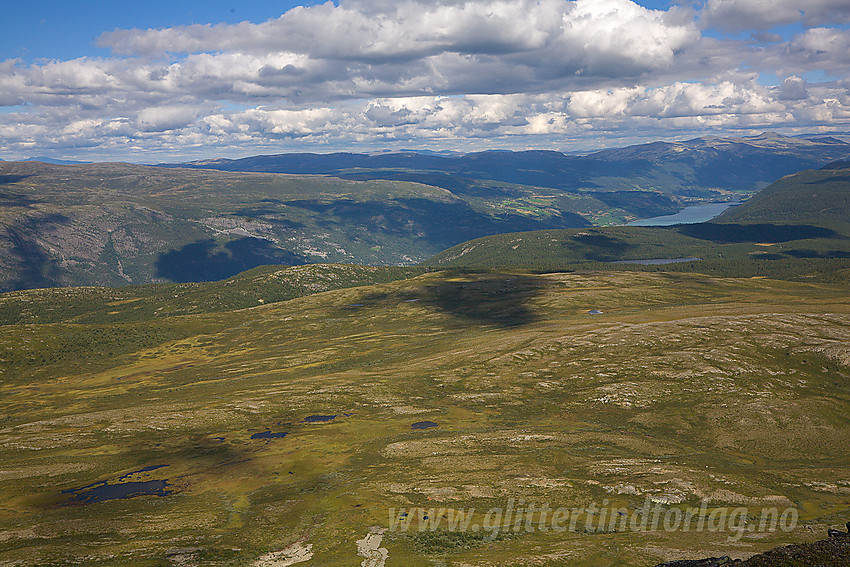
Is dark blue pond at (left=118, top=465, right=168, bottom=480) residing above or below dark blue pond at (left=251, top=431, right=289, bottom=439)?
above

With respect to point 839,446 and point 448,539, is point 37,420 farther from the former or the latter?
point 839,446

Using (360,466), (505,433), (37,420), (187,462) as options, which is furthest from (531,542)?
(37,420)

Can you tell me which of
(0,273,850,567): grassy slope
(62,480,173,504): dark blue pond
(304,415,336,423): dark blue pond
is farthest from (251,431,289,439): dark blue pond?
(62,480,173,504): dark blue pond

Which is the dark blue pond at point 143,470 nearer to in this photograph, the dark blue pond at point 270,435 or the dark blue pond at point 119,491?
the dark blue pond at point 119,491

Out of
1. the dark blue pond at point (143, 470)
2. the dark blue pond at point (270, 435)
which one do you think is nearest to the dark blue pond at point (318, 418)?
the dark blue pond at point (270, 435)

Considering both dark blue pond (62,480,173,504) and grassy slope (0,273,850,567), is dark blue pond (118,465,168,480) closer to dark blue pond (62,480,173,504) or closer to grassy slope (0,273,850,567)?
grassy slope (0,273,850,567)
